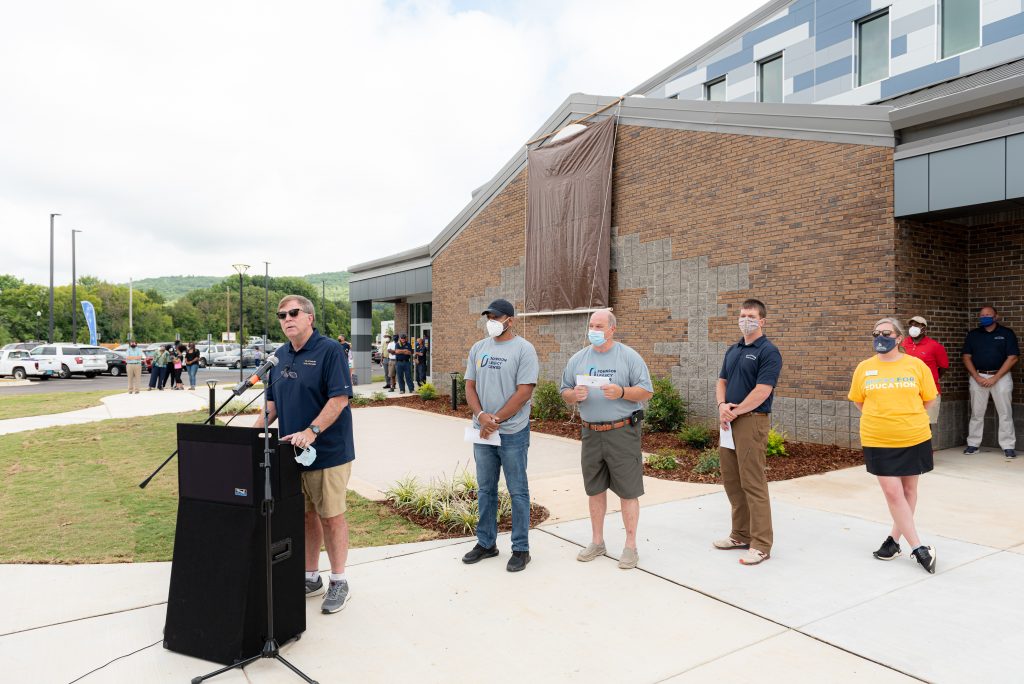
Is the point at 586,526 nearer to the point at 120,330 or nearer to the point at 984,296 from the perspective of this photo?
the point at 984,296

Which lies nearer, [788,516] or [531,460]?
[788,516]

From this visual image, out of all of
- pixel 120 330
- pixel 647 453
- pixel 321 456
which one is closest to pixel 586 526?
pixel 321 456

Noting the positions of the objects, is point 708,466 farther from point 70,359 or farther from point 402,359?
point 70,359

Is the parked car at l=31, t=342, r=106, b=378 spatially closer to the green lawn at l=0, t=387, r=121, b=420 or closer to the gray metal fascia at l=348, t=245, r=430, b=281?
the green lawn at l=0, t=387, r=121, b=420

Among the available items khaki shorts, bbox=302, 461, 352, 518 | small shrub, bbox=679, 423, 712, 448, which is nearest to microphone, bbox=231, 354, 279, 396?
khaki shorts, bbox=302, 461, 352, 518

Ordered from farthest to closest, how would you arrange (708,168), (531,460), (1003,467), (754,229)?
(708,168) < (754,229) < (531,460) < (1003,467)

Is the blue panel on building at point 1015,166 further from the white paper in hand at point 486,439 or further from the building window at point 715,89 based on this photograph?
the building window at point 715,89

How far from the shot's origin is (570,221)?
47.0 feet

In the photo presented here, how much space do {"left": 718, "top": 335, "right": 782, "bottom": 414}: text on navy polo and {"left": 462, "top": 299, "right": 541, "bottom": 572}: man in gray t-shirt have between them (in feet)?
5.08

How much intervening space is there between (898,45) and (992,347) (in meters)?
12.2

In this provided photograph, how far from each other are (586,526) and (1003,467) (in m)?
5.93

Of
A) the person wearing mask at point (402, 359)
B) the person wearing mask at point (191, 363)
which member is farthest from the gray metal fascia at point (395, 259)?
the person wearing mask at point (191, 363)

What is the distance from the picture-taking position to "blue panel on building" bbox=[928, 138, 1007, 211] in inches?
311

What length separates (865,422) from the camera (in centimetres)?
491
